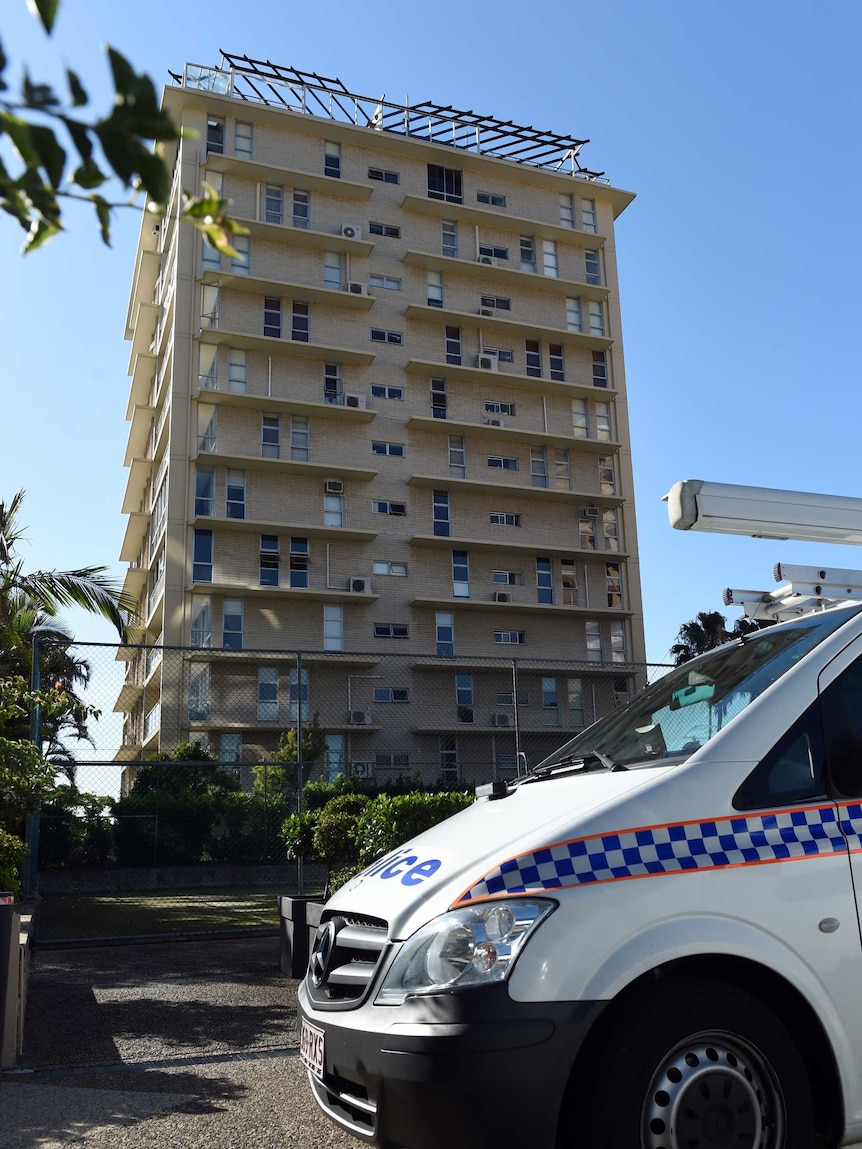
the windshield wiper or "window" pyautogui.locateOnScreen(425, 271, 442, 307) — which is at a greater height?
"window" pyautogui.locateOnScreen(425, 271, 442, 307)

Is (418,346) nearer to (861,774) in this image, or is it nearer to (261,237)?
(261,237)

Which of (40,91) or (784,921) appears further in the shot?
(784,921)

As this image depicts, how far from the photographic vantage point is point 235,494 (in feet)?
123

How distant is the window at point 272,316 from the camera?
3919 centimetres

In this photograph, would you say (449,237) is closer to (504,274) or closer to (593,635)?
(504,274)

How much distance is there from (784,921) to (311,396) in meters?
37.4

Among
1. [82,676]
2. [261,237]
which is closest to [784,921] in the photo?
[82,676]

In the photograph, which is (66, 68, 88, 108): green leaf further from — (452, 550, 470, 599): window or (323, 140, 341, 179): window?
(323, 140, 341, 179): window

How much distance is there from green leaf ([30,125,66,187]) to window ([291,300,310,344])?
38918mm

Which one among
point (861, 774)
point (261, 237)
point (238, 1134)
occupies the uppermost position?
point (261, 237)

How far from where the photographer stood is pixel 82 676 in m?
33.9

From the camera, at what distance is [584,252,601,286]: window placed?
4506 centimetres

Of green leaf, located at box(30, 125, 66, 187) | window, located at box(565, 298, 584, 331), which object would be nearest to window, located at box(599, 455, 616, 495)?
window, located at box(565, 298, 584, 331)

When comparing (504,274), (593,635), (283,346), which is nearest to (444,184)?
(504,274)
